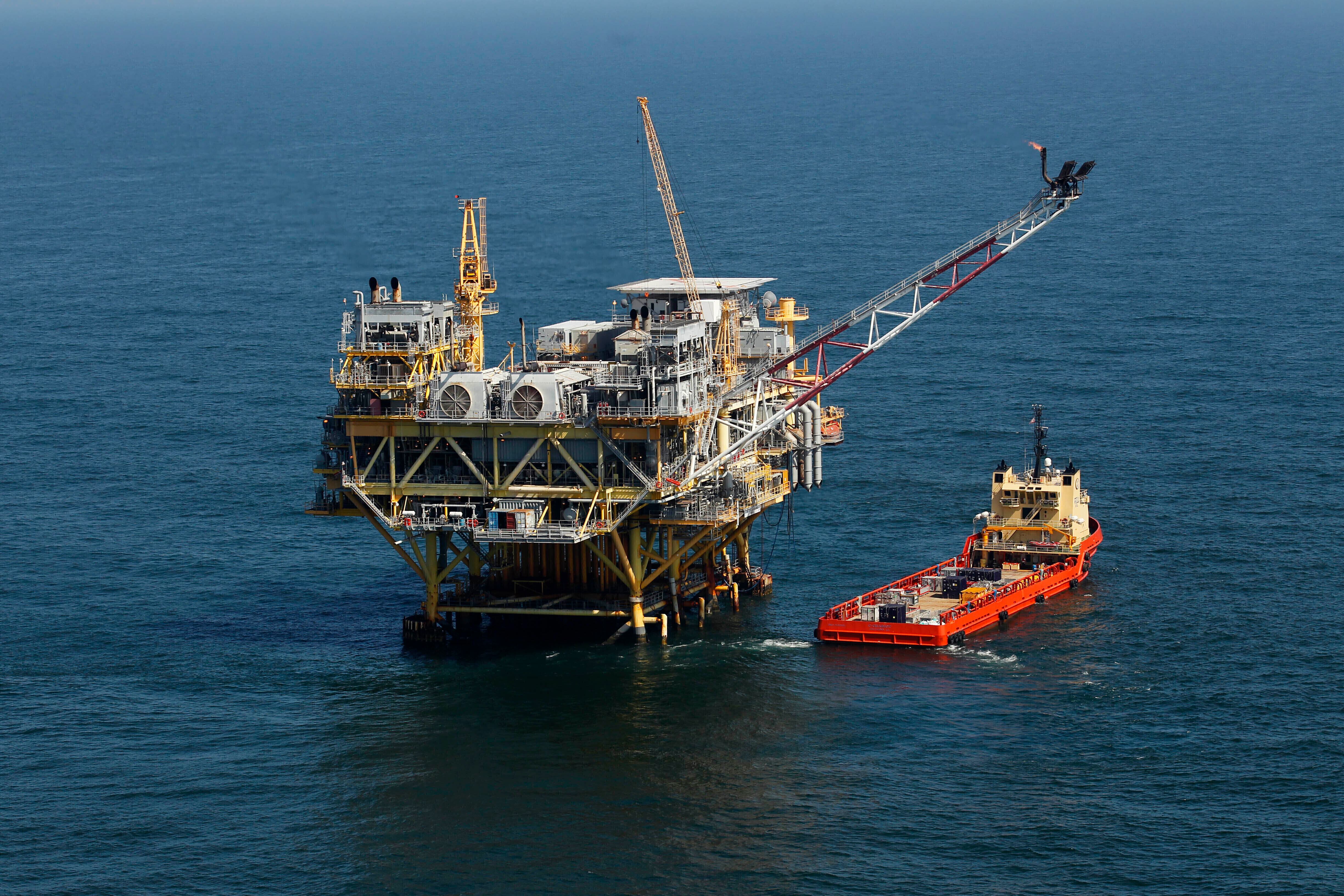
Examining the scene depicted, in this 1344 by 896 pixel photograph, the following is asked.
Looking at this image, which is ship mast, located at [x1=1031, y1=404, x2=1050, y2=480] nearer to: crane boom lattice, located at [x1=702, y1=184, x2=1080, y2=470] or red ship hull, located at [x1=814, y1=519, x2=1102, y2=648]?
Result: red ship hull, located at [x1=814, y1=519, x2=1102, y2=648]

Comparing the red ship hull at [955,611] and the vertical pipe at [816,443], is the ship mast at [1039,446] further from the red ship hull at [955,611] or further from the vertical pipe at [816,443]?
the vertical pipe at [816,443]

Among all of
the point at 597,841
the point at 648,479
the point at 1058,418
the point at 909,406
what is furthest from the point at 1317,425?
the point at 597,841

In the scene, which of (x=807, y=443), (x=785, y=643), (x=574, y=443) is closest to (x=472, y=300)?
(x=574, y=443)

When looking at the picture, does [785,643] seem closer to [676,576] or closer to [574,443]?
[676,576]

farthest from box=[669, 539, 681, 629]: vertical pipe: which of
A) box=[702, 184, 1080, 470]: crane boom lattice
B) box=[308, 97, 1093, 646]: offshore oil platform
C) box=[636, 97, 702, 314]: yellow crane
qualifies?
box=[636, 97, 702, 314]: yellow crane

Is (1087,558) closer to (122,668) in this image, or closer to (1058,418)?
(1058,418)

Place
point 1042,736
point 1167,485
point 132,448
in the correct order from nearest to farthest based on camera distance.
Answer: point 1042,736 → point 1167,485 → point 132,448
